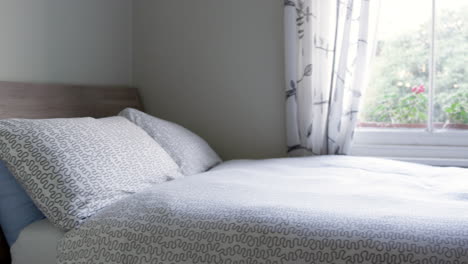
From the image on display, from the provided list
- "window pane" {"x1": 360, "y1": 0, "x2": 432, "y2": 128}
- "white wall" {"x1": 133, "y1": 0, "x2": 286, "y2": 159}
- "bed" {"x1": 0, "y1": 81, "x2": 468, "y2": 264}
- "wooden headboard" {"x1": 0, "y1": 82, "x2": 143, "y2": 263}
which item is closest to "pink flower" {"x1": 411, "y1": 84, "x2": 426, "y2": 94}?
"window pane" {"x1": 360, "y1": 0, "x2": 432, "y2": 128}

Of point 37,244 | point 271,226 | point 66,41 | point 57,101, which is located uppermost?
point 66,41

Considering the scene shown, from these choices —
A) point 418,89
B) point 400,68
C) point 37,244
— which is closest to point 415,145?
point 418,89

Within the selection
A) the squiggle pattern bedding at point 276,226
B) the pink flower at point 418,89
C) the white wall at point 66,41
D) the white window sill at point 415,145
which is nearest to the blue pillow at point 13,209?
the squiggle pattern bedding at point 276,226

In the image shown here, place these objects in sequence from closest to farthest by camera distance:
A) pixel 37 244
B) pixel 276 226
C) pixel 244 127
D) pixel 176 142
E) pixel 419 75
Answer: pixel 276 226
pixel 37 244
pixel 176 142
pixel 419 75
pixel 244 127

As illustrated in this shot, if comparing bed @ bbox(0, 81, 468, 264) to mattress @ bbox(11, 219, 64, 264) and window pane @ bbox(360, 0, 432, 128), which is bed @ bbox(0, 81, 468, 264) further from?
window pane @ bbox(360, 0, 432, 128)

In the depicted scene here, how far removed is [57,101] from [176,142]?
56cm

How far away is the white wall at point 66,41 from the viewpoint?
203 cm

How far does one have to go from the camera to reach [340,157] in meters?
2.39

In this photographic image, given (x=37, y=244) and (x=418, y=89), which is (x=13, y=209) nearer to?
(x=37, y=244)

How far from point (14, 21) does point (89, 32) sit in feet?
1.77

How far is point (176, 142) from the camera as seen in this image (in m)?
2.16

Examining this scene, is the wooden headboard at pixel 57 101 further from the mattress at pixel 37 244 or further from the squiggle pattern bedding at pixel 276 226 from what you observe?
the squiggle pattern bedding at pixel 276 226

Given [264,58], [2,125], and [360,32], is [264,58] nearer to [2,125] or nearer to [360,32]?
[360,32]

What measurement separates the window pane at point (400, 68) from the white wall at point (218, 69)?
542mm
